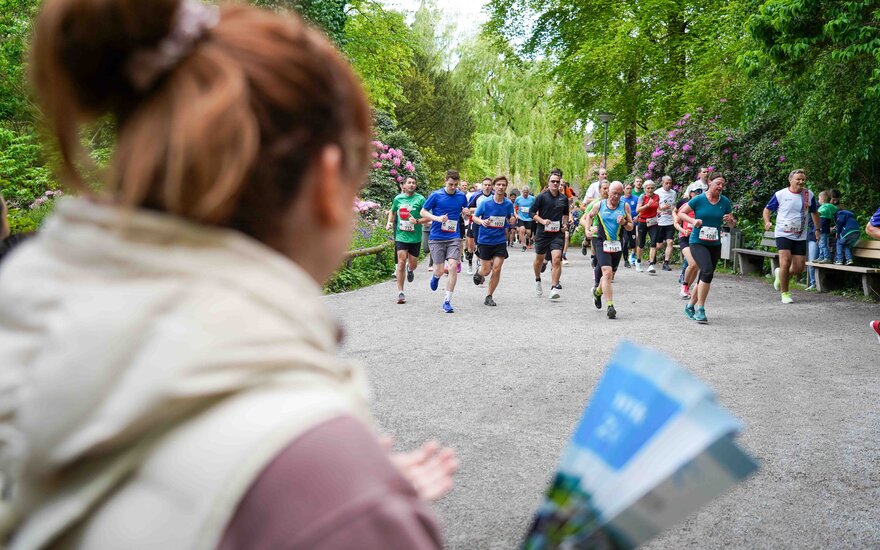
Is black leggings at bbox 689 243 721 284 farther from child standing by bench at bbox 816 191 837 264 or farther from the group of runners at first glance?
child standing by bench at bbox 816 191 837 264

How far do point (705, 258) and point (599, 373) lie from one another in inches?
172

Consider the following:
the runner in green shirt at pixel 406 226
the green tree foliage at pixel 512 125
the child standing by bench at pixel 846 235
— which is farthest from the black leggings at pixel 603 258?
the green tree foliage at pixel 512 125

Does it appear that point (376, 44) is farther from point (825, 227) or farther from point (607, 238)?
point (607, 238)

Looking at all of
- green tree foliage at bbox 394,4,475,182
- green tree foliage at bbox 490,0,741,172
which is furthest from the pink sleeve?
green tree foliage at bbox 394,4,475,182

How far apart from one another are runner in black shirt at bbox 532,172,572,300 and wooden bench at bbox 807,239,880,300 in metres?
4.50

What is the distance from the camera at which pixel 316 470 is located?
32.1 inches

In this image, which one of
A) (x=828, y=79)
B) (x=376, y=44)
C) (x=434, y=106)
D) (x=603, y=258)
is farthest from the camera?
(x=434, y=106)

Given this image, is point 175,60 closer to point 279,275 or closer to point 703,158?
point 279,275

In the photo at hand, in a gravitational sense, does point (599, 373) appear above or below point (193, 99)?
below

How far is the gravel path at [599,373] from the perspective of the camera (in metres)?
4.31

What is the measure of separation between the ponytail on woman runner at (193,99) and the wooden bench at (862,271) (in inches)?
575

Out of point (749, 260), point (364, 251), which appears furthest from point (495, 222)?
point (749, 260)

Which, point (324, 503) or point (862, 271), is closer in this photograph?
point (324, 503)

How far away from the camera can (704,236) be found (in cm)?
1164
